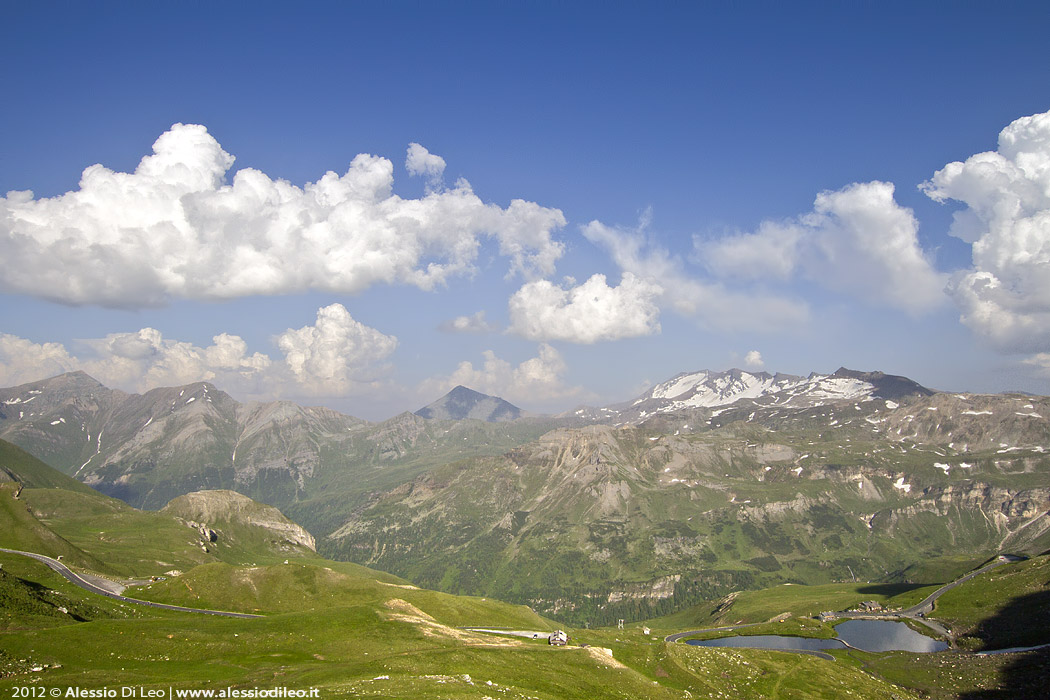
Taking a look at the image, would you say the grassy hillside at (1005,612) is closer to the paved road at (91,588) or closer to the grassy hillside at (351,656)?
the grassy hillside at (351,656)

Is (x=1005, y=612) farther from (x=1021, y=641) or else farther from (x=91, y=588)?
(x=91, y=588)

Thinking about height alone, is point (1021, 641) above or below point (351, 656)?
below

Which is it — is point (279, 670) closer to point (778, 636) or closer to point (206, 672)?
point (206, 672)

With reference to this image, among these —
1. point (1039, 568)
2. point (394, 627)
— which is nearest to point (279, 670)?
point (394, 627)

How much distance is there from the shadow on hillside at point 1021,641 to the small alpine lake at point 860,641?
1450 centimetres

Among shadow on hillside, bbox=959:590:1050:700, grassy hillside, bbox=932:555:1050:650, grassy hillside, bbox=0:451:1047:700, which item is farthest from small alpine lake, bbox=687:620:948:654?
grassy hillside, bbox=0:451:1047:700

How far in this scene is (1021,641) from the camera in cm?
14825

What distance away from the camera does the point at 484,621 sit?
150 meters

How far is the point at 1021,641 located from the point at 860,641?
37.6 metres

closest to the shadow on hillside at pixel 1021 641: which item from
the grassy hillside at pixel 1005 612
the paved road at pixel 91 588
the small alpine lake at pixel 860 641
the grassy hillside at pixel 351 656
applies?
the grassy hillside at pixel 1005 612

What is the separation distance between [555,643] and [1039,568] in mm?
189017

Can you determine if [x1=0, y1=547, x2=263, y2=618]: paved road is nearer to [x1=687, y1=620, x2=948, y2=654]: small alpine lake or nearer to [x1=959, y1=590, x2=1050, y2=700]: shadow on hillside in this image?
[x1=687, y1=620, x2=948, y2=654]: small alpine lake

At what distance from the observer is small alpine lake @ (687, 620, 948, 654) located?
160 meters

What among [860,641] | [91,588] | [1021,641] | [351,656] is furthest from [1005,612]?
[91,588]
